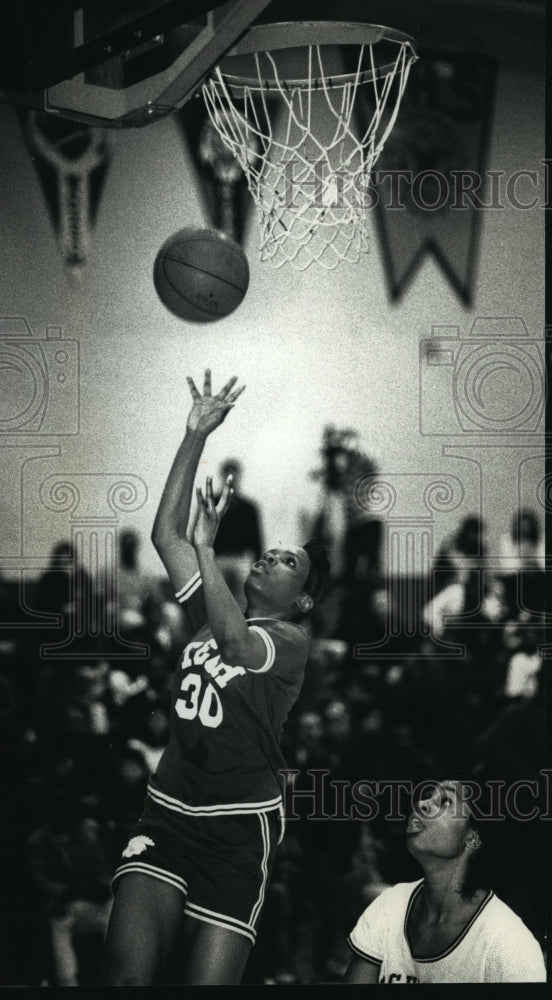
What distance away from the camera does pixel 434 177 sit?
4617mm

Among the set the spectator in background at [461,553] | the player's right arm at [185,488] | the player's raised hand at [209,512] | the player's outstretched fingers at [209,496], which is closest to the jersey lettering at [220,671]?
the player's right arm at [185,488]

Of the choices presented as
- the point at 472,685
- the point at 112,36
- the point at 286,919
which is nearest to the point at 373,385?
the point at 472,685

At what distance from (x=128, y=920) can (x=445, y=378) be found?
2.08 meters

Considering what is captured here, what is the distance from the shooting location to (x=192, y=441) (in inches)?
177

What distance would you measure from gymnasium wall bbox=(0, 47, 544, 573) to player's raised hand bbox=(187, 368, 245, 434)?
33 mm

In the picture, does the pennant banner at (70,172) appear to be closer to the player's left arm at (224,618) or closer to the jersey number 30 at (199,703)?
the player's left arm at (224,618)

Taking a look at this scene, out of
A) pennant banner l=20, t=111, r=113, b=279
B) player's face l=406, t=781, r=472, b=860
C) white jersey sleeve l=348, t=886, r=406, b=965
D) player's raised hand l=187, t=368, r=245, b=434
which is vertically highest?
pennant banner l=20, t=111, r=113, b=279

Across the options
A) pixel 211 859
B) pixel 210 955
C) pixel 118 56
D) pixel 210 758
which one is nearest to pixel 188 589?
pixel 210 758

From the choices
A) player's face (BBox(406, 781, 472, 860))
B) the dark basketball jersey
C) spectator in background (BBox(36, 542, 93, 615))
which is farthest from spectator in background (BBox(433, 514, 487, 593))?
spectator in background (BBox(36, 542, 93, 615))

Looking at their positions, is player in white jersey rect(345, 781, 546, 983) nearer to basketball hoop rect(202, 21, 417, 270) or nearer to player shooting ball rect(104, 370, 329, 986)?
player shooting ball rect(104, 370, 329, 986)

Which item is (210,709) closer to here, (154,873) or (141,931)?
(154,873)

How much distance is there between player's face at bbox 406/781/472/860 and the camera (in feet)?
14.6

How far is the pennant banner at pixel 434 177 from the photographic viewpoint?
4.60 m

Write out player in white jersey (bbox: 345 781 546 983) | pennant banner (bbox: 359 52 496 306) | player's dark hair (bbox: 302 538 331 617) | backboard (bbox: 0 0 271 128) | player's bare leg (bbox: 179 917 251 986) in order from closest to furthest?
backboard (bbox: 0 0 271 128) < player's bare leg (bbox: 179 917 251 986) < player in white jersey (bbox: 345 781 546 983) < player's dark hair (bbox: 302 538 331 617) < pennant banner (bbox: 359 52 496 306)
